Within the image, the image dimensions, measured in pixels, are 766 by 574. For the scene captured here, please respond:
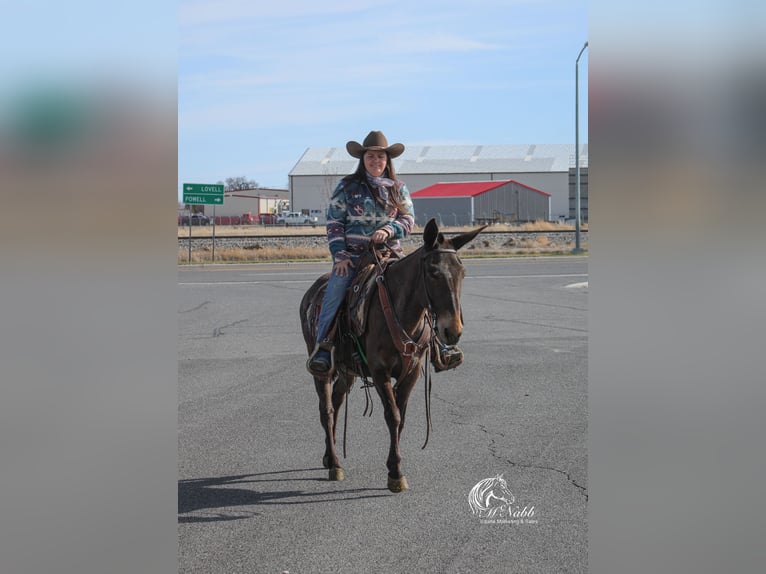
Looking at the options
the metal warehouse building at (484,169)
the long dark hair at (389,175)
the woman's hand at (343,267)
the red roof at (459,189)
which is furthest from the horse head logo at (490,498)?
the metal warehouse building at (484,169)

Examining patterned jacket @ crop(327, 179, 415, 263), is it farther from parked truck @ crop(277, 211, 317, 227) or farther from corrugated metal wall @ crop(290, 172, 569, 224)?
parked truck @ crop(277, 211, 317, 227)

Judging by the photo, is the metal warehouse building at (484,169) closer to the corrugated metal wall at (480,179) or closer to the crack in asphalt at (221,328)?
the corrugated metal wall at (480,179)

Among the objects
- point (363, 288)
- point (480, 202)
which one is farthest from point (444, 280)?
point (480, 202)

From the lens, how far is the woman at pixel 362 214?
5.85 metres

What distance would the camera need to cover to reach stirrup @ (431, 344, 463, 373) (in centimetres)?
570

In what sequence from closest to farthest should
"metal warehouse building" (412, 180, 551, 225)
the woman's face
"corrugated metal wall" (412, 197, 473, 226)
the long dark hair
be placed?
1. the woman's face
2. the long dark hair
3. "corrugated metal wall" (412, 197, 473, 226)
4. "metal warehouse building" (412, 180, 551, 225)

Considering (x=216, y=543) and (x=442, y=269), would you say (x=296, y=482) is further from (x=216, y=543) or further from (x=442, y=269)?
(x=442, y=269)

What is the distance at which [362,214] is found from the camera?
19.8 ft

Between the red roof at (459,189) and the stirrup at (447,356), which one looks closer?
the stirrup at (447,356)

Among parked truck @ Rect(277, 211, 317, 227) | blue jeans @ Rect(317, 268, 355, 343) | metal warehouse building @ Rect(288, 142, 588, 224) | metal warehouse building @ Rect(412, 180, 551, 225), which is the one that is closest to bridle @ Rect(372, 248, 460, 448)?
blue jeans @ Rect(317, 268, 355, 343)

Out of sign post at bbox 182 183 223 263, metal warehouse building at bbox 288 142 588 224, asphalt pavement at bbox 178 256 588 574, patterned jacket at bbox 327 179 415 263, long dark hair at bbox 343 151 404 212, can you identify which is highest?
metal warehouse building at bbox 288 142 588 224

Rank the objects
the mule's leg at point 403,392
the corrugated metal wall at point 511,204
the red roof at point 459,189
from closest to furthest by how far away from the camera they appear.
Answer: the mule's leg at point 403,392 → the red roof at point 459,189 → the corrugated metal wall at point 511,204

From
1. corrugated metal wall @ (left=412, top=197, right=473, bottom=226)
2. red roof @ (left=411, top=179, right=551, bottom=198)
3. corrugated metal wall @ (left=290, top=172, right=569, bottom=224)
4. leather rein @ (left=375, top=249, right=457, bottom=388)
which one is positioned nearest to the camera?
leather rein @ (left=375, top=249, right=457, bottom=388)
